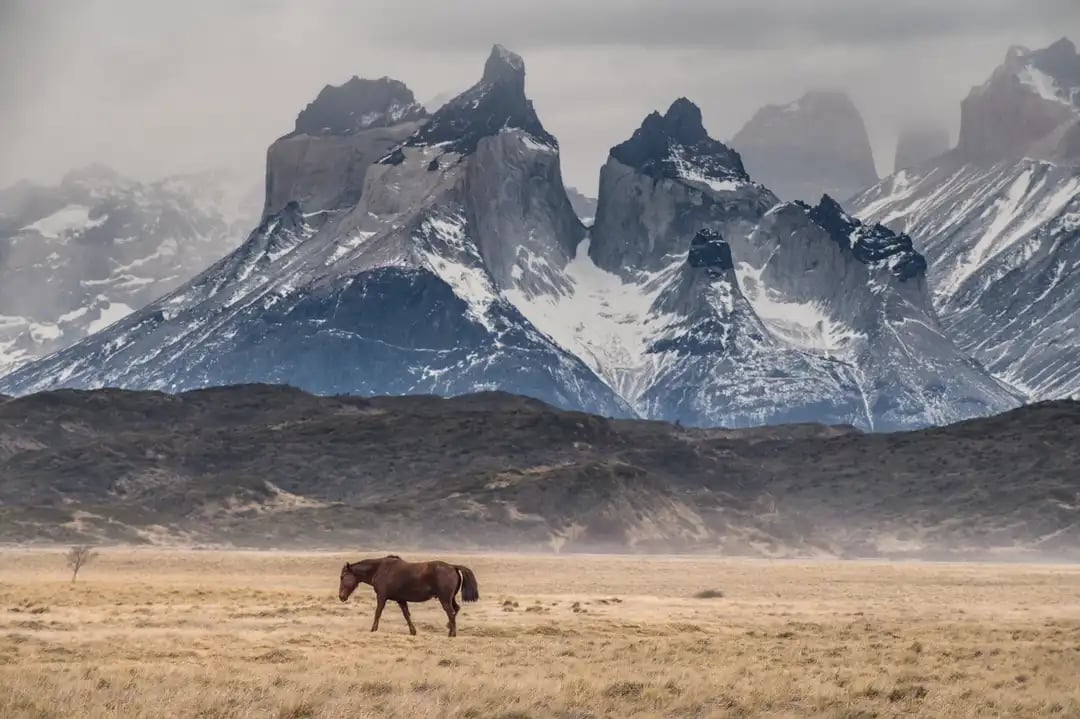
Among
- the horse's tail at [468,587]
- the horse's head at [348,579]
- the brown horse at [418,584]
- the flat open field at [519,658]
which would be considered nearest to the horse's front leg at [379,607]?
the brown horse at [418,584]

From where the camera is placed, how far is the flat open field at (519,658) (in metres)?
43.4

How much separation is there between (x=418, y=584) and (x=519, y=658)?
20.8ft

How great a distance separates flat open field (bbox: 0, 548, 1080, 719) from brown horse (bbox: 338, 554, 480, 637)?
3.51 feet

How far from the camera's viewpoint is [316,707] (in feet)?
140

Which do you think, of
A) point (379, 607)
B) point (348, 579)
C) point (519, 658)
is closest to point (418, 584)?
point (379, 607)

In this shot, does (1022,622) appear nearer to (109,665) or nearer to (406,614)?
(406,614)

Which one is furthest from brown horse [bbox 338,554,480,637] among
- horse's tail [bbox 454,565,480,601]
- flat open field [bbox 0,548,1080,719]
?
flat open field [bbox 0,548,1080,719]

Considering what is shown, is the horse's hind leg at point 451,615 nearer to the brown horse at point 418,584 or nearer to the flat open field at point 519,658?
the brown horse at point 418,584

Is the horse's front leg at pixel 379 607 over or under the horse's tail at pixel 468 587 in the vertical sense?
under

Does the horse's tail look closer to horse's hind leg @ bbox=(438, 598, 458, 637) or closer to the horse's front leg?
horse's hind leg @ bbox=(438, 598, 458, 637)

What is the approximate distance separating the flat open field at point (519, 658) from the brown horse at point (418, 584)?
1.07m

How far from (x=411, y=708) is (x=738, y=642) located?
1695cm

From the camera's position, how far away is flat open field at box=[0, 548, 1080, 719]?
43.4 meters

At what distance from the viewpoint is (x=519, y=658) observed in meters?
51.2
